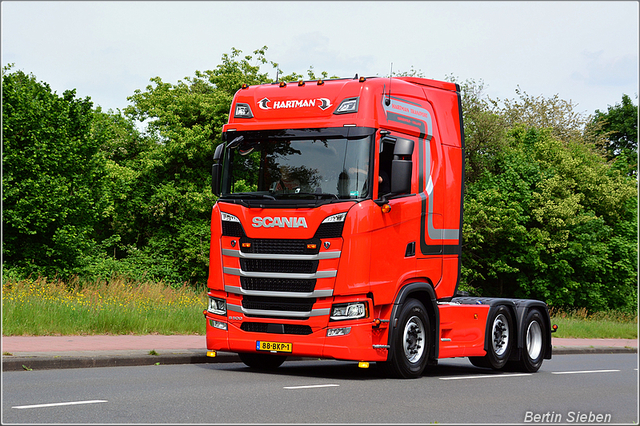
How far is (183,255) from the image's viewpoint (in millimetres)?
37219

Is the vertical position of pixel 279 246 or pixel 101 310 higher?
pixel 279 246

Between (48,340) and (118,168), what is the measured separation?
24.5 meters

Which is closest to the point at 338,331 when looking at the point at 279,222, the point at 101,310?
the point at 279,222

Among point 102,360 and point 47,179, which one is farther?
point 47,179

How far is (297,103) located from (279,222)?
75.2 inches

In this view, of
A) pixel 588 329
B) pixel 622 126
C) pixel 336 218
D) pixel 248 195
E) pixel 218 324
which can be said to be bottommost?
pixel 588 329

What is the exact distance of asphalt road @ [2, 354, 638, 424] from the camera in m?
7.79

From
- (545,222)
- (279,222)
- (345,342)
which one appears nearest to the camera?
(345,342)

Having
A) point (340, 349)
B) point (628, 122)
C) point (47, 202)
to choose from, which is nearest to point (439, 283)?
point (340, 349)

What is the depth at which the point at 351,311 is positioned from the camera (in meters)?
10.9

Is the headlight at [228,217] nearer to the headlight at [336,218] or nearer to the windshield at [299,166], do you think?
the windshield at [299,166]

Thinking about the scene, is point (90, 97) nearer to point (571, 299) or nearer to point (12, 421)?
point (571, 299)
